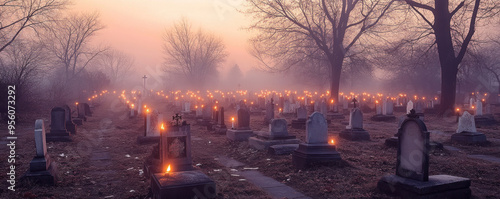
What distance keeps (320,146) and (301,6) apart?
16.8m

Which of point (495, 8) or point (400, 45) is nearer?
point (495, 8)

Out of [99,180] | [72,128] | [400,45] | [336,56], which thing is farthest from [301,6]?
[99,180]

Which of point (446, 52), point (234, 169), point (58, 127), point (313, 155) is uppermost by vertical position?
point (446, 52)

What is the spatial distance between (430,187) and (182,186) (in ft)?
12.9

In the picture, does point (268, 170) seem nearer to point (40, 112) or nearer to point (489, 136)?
point (489, 136)

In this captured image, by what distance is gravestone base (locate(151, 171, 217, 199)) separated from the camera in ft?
16.1

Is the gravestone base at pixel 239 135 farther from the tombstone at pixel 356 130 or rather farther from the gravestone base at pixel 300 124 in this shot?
the gravestone base at pixel 300 124

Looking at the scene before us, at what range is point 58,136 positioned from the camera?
468 inches

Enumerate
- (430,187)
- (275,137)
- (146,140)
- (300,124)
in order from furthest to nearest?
1. (300,124)
2. (146,140)
3. (275,137)
4. (430,187)

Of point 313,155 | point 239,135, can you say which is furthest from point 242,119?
point 313,155

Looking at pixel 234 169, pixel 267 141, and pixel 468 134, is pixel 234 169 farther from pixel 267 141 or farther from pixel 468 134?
pixel 468 134

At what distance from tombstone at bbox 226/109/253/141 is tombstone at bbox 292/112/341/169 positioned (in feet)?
14.5

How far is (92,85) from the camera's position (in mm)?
42562

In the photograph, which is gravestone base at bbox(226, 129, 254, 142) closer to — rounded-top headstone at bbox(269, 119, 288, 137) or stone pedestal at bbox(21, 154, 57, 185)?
rounded-top headstone at bbox(269, 119, 288, 137)
